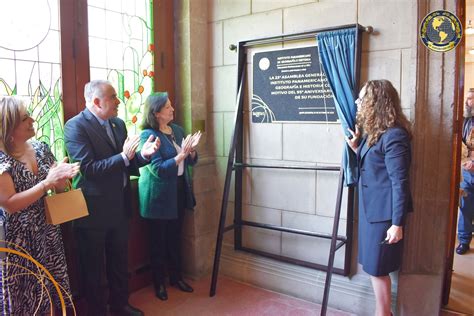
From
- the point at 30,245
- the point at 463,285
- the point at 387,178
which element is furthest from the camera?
the point at 463,285

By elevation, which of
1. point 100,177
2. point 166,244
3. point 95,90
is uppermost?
point 95,90

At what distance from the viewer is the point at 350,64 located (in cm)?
254

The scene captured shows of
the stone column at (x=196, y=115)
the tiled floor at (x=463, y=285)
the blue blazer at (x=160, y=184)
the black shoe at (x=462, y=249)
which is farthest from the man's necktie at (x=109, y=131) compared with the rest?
the black shoe at (x=462, y=249)

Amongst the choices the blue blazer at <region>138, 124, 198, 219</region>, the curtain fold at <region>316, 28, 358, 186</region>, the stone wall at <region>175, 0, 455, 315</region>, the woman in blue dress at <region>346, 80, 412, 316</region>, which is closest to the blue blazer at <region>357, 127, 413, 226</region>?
the woman in blue dress at <region>346, 80, 412, 316</region>

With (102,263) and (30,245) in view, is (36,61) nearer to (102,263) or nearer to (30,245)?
(30,245)

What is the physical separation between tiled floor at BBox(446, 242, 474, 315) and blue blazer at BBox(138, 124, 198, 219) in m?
2.10

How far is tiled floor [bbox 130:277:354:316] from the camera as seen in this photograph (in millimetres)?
2762

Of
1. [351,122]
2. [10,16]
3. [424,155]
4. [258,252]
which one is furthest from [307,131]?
[10,16]

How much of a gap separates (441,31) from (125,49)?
2073mm

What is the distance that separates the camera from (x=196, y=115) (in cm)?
322

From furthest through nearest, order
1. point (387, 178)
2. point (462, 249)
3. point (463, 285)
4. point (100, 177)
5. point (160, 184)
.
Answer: point (462, 249) → point (463, 285) → point (160, 184) → point (100, 177) → point (387, 178)

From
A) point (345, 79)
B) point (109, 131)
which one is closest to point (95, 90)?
point (109, 131)

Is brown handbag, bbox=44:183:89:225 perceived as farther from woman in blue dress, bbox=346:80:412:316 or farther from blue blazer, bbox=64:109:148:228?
woman in blue dress, bbox=346:80:412:316

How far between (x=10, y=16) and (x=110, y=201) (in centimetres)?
117
